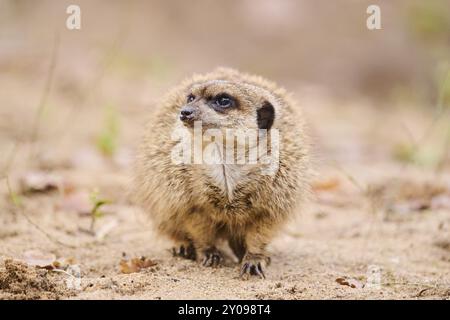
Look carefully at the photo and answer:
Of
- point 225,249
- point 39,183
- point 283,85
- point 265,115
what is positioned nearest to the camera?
point 265,115

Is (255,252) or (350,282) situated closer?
(350,282)

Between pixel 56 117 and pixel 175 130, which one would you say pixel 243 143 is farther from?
pixel 56 117

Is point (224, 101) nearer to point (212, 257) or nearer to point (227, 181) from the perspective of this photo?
point (227, 181)

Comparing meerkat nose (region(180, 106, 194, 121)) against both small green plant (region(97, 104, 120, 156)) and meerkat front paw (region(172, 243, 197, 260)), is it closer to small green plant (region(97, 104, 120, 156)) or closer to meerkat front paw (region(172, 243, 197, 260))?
meerkat front paw (region(172, 243, 197, 260))

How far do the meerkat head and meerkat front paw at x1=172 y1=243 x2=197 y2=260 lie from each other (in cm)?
82

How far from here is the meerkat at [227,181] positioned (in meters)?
3.47

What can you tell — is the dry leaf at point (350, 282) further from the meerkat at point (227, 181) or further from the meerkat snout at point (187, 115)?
the meerkat snout at point (187, 115)

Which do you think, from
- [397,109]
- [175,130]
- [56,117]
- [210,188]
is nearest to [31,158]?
[56,117]

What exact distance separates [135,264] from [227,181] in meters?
0.65

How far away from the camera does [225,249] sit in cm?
419

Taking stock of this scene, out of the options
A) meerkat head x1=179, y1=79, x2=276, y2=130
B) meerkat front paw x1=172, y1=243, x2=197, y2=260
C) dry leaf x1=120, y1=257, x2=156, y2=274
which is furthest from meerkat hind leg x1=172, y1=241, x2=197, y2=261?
meerkat head x1=179, y1=79, x2=276, y2=130

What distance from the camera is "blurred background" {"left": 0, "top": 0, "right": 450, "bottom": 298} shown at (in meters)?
3.98

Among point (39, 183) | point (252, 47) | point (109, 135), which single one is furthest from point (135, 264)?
point (252, 47)

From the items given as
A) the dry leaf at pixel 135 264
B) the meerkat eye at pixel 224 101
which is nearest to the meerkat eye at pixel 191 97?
the meerkat eye at pixel 224 101
